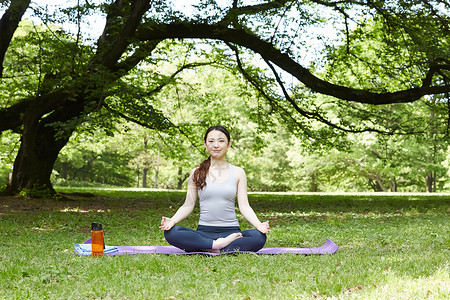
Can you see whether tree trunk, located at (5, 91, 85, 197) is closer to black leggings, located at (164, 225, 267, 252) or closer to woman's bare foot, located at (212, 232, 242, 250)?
black leggings, located at (164, 225, 267, 252)

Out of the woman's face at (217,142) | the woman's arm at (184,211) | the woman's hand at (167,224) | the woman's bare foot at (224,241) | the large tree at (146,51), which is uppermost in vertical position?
Result: the large tree at (146,51)

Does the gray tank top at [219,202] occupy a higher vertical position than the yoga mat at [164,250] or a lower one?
higher

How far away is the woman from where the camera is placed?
5.75 metres

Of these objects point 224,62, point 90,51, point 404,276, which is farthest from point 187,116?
point 404,276

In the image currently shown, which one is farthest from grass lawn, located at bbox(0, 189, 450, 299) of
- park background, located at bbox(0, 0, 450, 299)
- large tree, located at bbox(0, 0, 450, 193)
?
large tree, located at bbox(0, 0, 450, 193)

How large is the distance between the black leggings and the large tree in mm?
6477

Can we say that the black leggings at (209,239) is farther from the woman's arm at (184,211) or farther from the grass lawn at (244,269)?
the grass lawn at (244,269)

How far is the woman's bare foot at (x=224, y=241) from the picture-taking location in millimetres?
5688

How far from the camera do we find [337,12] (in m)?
16.3

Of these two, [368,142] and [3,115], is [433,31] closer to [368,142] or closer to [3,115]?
[3,115]

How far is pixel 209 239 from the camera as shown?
18.9 feet

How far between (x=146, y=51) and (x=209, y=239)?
8.65 m

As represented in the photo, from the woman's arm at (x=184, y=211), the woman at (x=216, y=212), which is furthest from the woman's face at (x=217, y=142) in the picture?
the woman's arm at (x=184, y=211)

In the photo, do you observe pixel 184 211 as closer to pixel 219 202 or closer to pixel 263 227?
pixel 219 202
